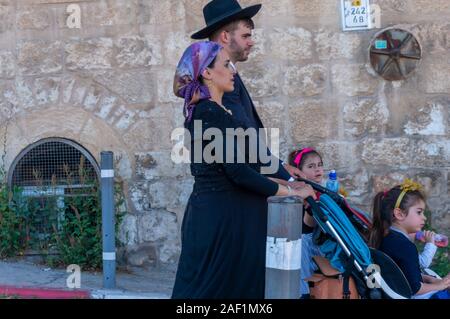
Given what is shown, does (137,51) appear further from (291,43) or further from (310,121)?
(310,121)

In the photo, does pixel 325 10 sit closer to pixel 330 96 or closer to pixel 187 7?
pixel 330 96

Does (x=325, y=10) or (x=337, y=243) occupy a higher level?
(x=325, y=10)

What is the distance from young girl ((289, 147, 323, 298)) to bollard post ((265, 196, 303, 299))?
0.77 meters

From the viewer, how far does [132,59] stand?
6.61 metres

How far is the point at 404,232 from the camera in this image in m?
4.73

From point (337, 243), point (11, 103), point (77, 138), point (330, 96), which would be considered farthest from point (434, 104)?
point (11, 103)

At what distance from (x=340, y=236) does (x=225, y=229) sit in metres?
0.67

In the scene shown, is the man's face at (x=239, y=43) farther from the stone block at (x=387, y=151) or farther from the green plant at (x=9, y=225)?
the green plant at (x=9, y=225)

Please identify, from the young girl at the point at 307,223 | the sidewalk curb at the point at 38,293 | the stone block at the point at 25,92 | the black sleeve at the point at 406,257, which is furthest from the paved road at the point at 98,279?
the black sleeve at the point at 406,257

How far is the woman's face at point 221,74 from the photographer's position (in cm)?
413

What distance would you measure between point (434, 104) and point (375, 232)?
80.3 inches

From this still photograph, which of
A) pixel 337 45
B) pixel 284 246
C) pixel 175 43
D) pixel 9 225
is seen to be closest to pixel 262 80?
pixel 337 45

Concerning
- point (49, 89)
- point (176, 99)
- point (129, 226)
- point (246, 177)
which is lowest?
point (129, 226)

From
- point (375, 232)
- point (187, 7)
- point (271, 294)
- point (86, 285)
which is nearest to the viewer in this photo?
point (271, 294)
